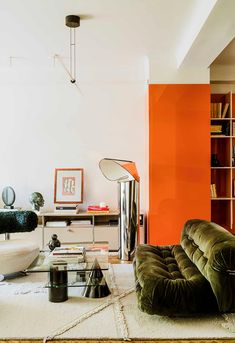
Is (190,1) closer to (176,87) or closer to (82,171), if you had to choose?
(176,87)

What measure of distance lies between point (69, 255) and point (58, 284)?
375 millimetres

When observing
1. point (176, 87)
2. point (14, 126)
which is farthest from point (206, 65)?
point (14, 126)

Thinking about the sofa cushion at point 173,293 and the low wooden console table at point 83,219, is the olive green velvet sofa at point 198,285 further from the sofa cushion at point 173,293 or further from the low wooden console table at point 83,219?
the low wooden console table at point 83,219

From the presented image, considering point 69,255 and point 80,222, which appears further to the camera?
point 80,222

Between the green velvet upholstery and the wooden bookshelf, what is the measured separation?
2645 millimetres

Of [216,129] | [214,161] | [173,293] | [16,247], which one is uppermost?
[216,129]

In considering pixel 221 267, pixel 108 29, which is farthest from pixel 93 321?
pixel 108 29

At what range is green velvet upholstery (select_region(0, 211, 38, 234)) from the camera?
4.09 meters

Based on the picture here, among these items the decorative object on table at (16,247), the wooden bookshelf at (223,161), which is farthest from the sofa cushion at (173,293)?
the wooden bookshelf at (223,161)

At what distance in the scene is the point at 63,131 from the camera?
568 centimetres

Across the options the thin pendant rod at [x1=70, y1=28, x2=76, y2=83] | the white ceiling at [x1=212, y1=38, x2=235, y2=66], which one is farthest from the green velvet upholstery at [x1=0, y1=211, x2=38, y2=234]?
the white ceiling at [x1=212, y1=38, x2=235, y2=66]

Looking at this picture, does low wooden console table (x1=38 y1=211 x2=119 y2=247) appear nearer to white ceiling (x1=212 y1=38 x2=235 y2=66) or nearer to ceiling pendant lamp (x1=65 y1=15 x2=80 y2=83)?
ceiling pendant lamp (x1=65 y1=15 x2=80 y2=83)

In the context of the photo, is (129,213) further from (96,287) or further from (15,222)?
(96,287)

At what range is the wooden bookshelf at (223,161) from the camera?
529 centimetres
